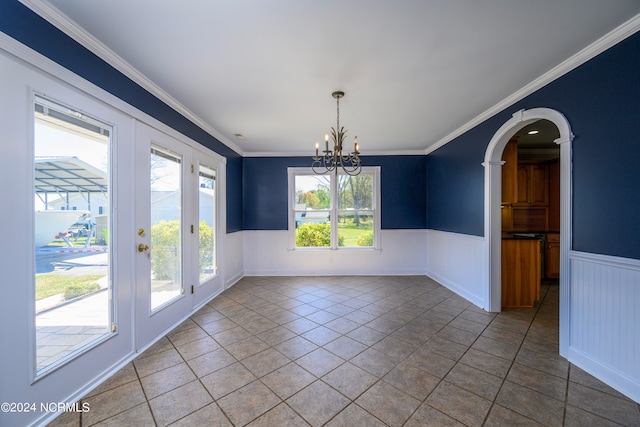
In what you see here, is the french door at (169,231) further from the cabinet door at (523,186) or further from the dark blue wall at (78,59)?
the cabinet door at (523,186)

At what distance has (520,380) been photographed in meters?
1.92

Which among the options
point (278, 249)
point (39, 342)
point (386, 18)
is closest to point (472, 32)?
point (386, 18)

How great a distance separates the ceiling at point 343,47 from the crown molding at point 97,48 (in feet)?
0.12

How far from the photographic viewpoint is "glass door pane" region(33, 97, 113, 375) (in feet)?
5.07

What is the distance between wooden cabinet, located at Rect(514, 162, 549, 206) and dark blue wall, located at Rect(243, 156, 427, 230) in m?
1.86

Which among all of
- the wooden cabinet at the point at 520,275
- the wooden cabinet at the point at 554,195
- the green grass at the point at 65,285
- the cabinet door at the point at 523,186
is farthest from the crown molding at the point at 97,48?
the wooden cabinet at the point at 554,195

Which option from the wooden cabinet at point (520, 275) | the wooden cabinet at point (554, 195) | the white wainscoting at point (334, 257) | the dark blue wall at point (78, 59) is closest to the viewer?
the dark blue wall at point (78, 59)

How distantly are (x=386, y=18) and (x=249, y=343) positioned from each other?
2959 millimetres

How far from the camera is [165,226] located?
107 inches

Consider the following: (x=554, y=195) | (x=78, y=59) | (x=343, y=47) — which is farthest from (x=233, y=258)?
(x=554, y=195)

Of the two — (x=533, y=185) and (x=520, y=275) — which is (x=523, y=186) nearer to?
(x=533, y=185)

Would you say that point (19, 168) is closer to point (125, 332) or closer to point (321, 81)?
point (125, 332)

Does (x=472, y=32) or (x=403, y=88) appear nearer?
(x=472, y=32)

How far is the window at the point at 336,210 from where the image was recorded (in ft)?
17.0
